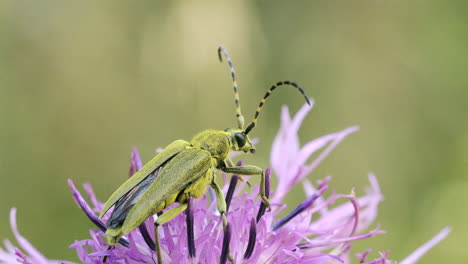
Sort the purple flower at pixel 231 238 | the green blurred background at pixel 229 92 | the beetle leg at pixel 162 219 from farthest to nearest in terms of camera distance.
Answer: the green blurred background at pixel 229 92
the purple flower at pixel 231 238
the beetle leg at pixel 162 219

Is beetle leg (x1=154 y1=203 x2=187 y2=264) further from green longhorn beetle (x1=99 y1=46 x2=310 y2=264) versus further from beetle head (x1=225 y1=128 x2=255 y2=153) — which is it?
beetle head (x1=225 y1=128 x2=255 y2=153)

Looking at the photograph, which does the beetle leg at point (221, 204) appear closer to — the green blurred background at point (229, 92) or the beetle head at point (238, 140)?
the beetle head at point (238, 140)

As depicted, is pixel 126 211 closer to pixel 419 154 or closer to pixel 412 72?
pixel 419 154

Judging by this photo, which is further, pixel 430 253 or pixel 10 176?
pixel 10 176

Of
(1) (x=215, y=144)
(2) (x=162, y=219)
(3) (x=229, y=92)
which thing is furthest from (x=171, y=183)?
(3) (x=229, y=92)

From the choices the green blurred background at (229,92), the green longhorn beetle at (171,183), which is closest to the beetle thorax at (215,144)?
the green longhorn beetle at (171,183)

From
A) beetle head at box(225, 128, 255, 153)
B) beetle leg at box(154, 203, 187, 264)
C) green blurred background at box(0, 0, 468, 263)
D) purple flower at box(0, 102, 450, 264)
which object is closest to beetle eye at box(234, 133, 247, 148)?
beetle head at box(225, 128, 255, 153)

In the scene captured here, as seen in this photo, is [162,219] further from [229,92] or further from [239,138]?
[229,92]

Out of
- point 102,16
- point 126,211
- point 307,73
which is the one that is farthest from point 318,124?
point 126,211
